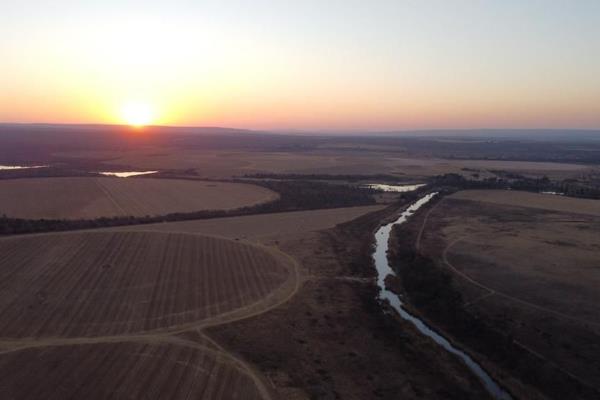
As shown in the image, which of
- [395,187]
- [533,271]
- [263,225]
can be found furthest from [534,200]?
[263,225]

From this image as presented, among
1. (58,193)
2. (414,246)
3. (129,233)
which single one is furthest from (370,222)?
(58,193)

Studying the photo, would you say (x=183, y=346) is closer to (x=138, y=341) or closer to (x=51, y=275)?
(x=138, y=341)

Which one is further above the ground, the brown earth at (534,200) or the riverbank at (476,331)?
the brown earth at (534,200)

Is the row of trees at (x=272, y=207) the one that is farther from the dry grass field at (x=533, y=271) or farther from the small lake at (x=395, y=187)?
the dry grass field at (x=533, y=271)

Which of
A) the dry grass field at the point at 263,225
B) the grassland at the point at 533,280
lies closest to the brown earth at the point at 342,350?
the grassland at the point at 533,280

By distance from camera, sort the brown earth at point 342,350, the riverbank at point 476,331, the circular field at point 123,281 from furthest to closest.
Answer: the circular field at point 123,281 → the riverbank at point 476,331 → the brown earth at point 342,350

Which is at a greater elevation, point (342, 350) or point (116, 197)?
point (116, 197)

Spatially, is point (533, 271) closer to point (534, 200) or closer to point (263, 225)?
point (263, 225)
